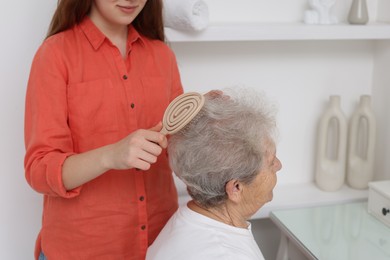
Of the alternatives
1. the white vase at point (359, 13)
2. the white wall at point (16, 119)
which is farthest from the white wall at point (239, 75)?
the white vase at point (359, 13)

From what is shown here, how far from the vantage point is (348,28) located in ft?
5.40

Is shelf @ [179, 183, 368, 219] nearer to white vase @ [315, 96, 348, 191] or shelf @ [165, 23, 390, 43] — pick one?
white vase @ [315, 96, 348, 191]

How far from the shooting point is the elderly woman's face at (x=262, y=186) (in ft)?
3.64

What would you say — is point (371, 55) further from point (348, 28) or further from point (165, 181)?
point (165, 181)

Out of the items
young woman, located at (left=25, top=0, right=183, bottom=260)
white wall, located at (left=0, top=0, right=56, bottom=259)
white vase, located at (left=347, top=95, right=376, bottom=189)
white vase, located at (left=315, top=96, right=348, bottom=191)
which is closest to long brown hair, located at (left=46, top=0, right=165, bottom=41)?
young woman, located at (left=25, top=0, right=183, bottom=260)

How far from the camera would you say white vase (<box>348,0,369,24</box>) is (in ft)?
5.62

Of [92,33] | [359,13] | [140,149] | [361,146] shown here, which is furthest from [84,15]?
[361,146]

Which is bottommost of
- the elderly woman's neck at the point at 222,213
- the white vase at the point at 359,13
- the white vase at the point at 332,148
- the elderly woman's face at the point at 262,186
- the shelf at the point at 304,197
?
the shelf at the point at 304,197

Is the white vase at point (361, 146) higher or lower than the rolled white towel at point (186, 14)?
lower

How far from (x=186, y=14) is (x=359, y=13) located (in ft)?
2.23

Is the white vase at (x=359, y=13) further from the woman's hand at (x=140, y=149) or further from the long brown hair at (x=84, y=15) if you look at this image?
the woman's hand at (x=140, y=149)

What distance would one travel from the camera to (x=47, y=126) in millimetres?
1116

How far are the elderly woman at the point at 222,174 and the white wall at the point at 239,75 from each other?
0.68 meters

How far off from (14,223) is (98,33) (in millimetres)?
833
